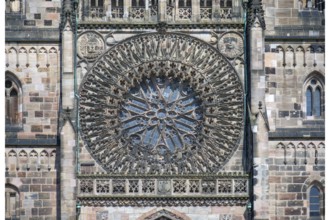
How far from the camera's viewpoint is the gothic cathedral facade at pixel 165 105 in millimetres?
52188

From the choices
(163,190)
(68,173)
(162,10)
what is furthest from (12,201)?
(162,10)

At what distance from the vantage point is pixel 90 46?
53.3 m

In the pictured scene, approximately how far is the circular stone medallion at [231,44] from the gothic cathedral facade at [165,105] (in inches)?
1.2

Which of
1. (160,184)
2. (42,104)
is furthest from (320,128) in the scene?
(42,104)

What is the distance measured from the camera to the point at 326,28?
52.8 m

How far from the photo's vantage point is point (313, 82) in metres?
53.5

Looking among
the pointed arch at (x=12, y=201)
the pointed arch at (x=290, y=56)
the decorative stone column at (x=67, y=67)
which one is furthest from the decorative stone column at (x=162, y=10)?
the pointed arch at (x=12, y=201)

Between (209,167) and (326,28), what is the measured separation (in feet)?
18.5

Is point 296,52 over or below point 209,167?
over

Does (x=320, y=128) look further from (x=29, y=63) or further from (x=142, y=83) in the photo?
(x=29, y=63)

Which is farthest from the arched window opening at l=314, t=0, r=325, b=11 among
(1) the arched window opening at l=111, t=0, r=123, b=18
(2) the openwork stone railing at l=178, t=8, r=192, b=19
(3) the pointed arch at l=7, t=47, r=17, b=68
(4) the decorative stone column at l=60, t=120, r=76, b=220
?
(3) the pointed arch at l=7, t=47, r=17, b=68

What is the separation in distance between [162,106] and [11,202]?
5.62 m

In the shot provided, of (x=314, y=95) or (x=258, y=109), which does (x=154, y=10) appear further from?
(x=314, y=95)

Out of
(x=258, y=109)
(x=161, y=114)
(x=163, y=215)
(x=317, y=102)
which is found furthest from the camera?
(x=161, y=114)
